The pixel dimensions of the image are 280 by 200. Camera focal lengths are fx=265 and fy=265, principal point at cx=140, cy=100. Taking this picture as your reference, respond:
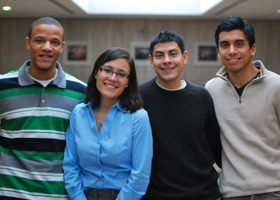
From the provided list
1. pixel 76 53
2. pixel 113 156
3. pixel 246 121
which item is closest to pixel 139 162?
pixel 113 156

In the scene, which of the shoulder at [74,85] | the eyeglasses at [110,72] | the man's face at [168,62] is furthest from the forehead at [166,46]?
the shoulder at [74,85]

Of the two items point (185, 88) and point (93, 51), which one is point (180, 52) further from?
point (93, 51)

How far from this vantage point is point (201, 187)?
101 inches

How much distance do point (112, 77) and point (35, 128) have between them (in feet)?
2.84

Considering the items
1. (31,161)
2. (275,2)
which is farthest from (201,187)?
(275,2)

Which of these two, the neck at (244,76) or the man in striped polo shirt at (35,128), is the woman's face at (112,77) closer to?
the man in striped polo shirt at (35,128)

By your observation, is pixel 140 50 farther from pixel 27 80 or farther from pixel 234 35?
pixel 27 80

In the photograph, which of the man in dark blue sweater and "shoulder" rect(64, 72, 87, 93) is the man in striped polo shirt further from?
the man in dark blue sweater

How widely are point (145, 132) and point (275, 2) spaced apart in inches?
330

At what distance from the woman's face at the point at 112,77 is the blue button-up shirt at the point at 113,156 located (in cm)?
16

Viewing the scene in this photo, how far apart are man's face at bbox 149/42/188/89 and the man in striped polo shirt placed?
0.97m

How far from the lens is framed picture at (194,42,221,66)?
1240cm

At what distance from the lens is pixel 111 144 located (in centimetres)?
227

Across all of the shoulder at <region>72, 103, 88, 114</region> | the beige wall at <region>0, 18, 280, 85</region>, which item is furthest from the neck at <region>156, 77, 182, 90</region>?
the beige wall at <region>0, 18, 280, 85</region>
